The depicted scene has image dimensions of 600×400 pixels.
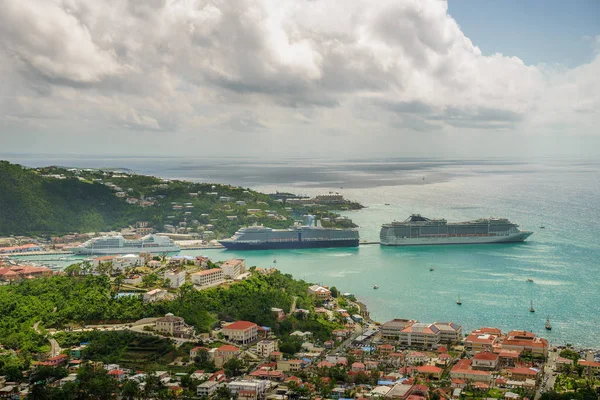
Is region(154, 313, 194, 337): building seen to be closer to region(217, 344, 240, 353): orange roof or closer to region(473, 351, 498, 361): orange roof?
region(217, 344, 240, 353): orange roof

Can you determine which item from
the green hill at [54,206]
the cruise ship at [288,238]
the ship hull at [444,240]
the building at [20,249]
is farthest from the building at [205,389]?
the green hill at [54,206]

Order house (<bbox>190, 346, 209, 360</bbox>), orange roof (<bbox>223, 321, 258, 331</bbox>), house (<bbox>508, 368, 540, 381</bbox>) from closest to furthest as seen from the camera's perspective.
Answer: house (<bbox>508, 368, 540, 381</bbox>)
house (<bbox>190, 346, 209, 360</bbox>)
orange roof (<bbox>223, 321, 258, 331</bbox>)

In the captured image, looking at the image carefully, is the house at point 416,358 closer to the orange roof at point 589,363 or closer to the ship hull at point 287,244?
the orange roof at point 589,363

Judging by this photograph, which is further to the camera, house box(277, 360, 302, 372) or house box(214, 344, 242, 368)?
house box(214, 344, 242, 368)

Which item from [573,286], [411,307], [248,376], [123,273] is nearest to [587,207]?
[573,286]

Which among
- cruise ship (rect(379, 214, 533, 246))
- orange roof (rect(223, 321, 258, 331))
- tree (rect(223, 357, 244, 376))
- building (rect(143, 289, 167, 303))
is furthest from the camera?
cruise ship (rect(379, 214, 533, 246))

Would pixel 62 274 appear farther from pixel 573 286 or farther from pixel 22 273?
pixel 573 286

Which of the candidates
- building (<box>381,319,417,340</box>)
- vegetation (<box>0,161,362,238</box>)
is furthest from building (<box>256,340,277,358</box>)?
vegetation (<box>0,161,362,238</box>)
